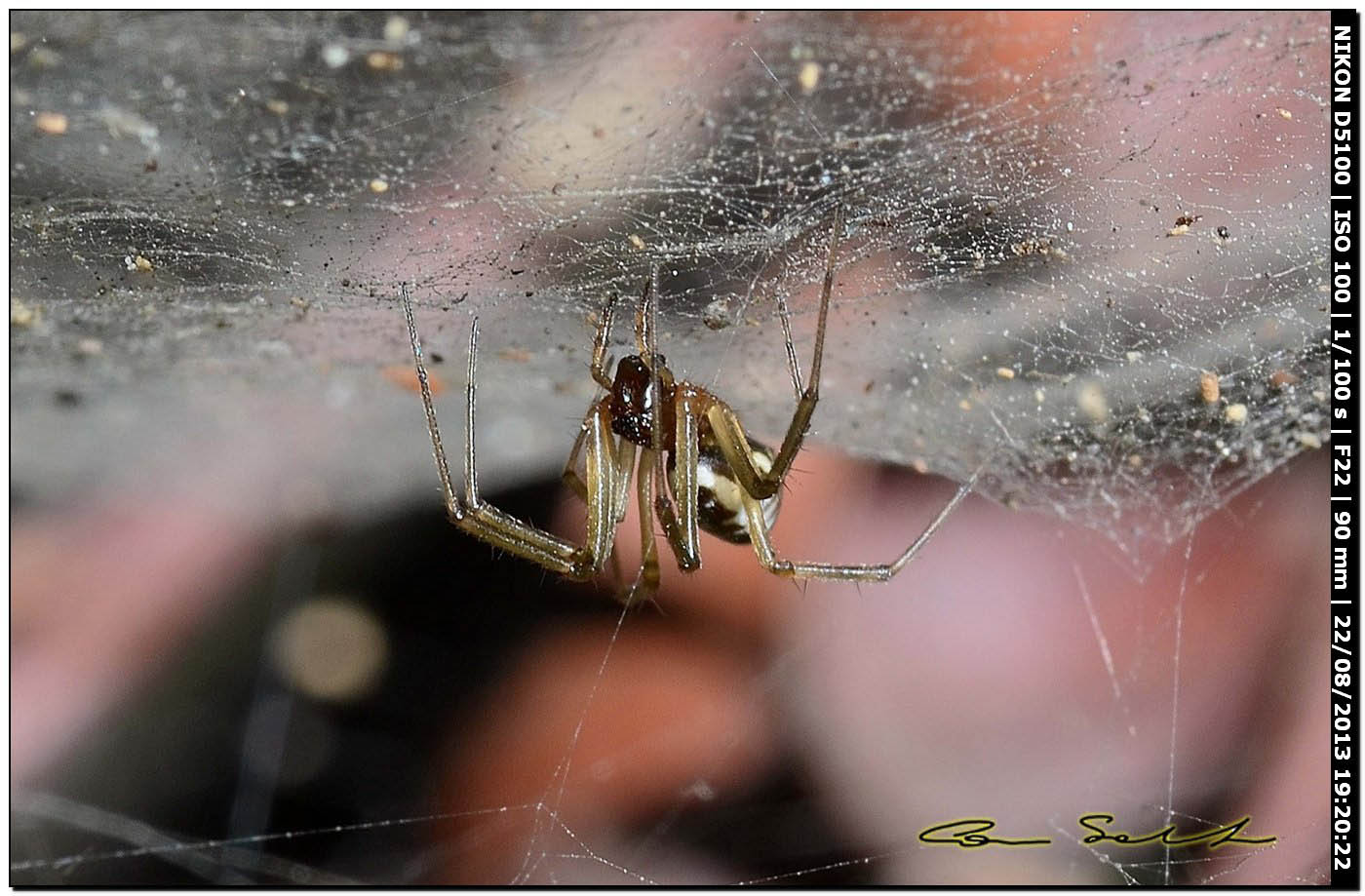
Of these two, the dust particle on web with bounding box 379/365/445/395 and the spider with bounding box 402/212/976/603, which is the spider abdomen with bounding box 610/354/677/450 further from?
the dust particle on web with bounding box 379/365/445/395

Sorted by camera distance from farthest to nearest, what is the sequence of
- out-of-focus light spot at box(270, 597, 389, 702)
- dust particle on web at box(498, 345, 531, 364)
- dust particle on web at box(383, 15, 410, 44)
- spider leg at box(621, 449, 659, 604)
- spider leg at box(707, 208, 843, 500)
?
out-of-focus light spot at box(270, 597, 389, 702) < dust particle on web at box(498, 345, 531, 364) < spider leg at box(621, 449, 659, 604) < spider leg at box(707, 208, 843, 500) < dust particle on web at box(383, 15, 410, 44)

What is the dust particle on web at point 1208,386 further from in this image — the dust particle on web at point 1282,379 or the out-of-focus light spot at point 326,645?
the out-of-focus light spot at point 326,645

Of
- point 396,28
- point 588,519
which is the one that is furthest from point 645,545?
point 396,28

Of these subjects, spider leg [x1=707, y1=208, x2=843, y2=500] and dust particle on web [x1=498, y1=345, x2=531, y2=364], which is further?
dust particle on web [x1=498, y1=345, x2=531, y2=364]

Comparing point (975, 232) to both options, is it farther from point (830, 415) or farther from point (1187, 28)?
point (830, 415)

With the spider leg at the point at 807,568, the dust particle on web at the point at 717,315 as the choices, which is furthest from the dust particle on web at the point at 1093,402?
the dust particle on web at the point at 717,315

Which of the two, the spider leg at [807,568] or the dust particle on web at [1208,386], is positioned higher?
the dust particle on web at [1208,386]
